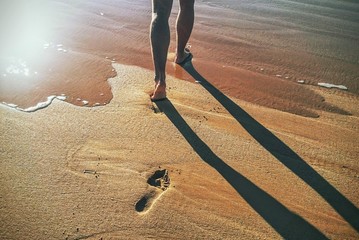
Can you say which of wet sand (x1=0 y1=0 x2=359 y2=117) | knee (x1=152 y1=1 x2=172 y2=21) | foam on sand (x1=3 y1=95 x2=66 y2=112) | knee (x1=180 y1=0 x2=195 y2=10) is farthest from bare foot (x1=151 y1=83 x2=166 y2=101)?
knee (x1=180 y1=0 x2=195 y2=10)

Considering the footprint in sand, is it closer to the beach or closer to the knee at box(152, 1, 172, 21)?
the beach

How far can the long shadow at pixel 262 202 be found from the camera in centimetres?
150

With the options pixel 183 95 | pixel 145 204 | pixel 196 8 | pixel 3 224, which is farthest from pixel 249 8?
pixel 3 224

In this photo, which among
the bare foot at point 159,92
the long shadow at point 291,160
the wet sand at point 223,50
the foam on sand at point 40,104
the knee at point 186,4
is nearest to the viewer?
the long shadow at point 291,160

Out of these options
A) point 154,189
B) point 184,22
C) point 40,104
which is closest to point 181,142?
point 154,189

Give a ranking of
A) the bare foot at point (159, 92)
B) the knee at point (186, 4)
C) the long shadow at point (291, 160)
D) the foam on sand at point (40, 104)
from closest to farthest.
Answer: the long shadow at point (291, 160) → the foam on sand at point (40, 104) → the bare foot at point (159, 92) → the knee at point (186, 4)

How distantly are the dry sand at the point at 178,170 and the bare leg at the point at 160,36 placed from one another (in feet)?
0.48

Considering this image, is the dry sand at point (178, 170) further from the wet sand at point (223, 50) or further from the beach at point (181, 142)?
the wet sand at point (223, 50)

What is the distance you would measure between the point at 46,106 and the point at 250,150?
1533 millimetres

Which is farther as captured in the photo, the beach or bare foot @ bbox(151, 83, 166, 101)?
bare foot @ bbox(151, 83, 166, 101)

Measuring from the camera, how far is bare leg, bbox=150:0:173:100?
91.1 inches

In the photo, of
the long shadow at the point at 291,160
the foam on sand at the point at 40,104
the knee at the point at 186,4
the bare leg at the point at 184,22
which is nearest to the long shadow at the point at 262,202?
the long shadow at the point at 291,160

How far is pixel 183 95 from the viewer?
8.45 feet

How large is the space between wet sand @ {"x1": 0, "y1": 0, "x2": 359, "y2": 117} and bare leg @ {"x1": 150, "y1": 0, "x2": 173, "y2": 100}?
1.46 feet
